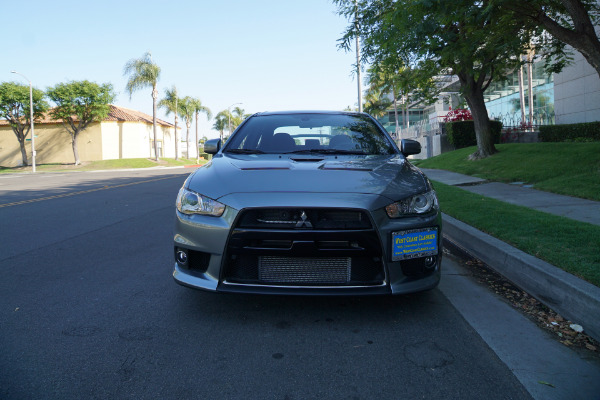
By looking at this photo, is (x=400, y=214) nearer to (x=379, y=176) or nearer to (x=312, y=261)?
(x=379, y=176)

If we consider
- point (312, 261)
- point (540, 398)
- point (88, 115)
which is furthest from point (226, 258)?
point (88, 115)

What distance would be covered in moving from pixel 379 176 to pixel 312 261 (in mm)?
846

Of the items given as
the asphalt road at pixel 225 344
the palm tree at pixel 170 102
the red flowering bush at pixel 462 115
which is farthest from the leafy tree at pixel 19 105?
the asphalt road at pixel 225 344

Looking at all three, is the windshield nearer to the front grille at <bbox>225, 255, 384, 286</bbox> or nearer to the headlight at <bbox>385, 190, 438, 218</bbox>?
the headlight at <bbox>385, 190, 438, 218</bbox>

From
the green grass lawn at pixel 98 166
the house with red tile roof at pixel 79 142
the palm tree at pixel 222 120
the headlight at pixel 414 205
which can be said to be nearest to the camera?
the headlight at pixel 414 205

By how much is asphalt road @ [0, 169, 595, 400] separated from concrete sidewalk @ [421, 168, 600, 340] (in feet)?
1.42

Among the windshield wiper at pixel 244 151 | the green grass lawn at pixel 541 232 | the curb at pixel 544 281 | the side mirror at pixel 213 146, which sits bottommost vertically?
the curb at pixel 544 281

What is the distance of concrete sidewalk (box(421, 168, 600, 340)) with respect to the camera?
313 cm

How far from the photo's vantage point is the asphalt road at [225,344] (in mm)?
2344

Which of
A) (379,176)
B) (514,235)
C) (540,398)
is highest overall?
(379,176)

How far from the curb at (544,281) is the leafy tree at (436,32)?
3.96 metres

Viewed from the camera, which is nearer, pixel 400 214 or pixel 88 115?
pixel 400 214

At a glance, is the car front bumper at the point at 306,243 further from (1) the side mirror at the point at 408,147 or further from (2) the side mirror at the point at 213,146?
(2) the side mirror at the point at 213,146

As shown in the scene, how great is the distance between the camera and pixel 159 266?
4.79m
